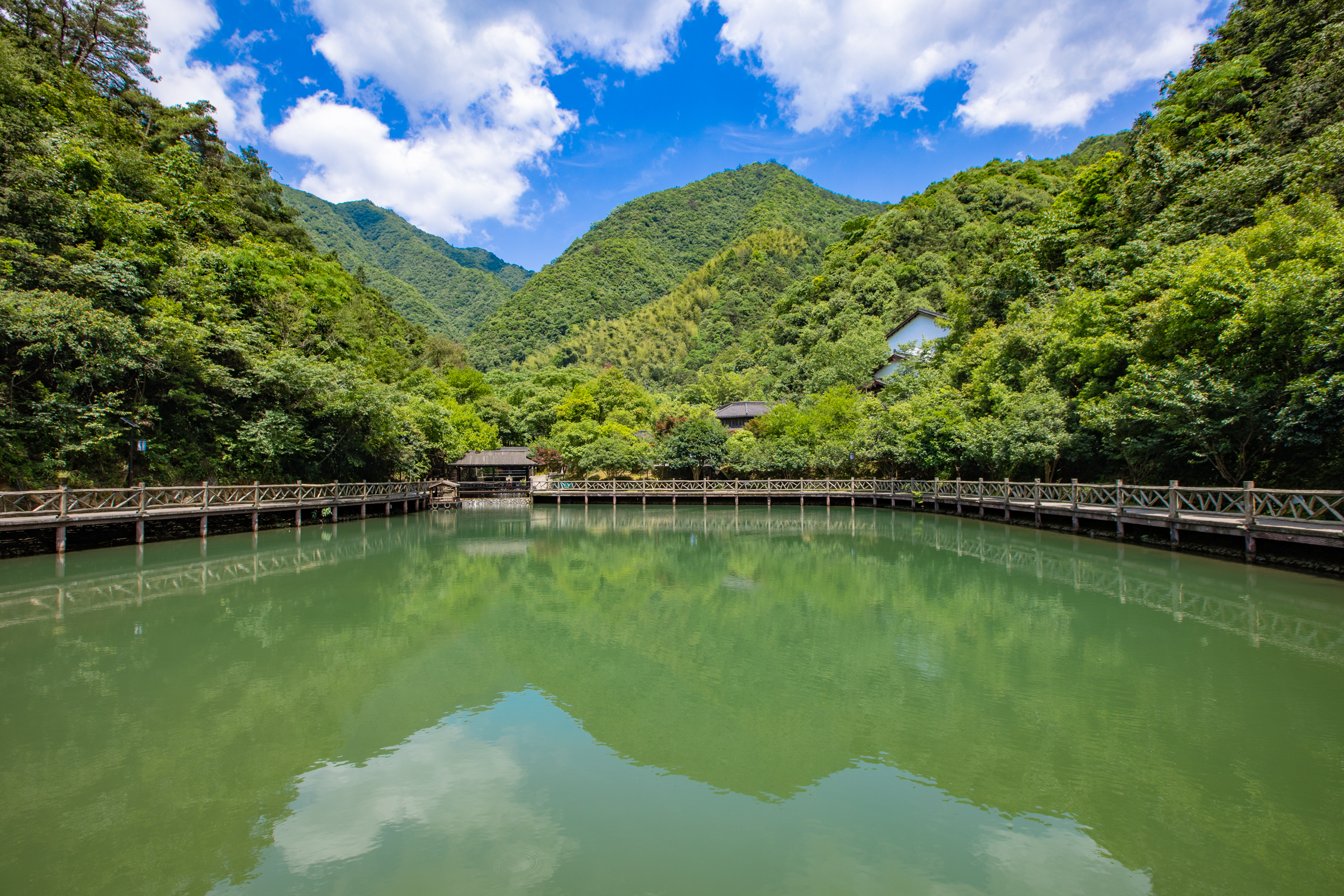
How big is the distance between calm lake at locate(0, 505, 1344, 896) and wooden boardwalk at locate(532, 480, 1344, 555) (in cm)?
115

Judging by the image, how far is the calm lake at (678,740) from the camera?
3609 millimetres

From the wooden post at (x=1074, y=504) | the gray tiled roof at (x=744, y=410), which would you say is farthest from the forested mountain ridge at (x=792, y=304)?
the wooden post at (x=1074, y=504)

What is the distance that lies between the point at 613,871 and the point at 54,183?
21.5 metres

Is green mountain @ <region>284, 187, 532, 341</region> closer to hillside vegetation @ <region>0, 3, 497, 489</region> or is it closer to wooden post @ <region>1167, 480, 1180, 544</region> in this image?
hillside vegetation @ <region>0, 3, 497, 489</region>

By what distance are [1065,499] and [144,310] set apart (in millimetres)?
27204

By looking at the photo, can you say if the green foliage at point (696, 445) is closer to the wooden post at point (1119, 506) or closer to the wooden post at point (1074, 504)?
the wooden post at point (1074, 504)

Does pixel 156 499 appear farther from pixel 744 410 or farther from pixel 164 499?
pixel 744 410

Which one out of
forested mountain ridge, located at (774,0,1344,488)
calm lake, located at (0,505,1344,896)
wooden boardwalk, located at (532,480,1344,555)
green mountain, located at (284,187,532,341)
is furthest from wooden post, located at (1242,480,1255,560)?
green mountain, located at (284,187,532,341)

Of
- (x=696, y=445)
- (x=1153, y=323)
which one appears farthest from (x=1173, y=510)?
(x=696, y=445)

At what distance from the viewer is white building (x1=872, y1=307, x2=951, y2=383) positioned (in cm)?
3725

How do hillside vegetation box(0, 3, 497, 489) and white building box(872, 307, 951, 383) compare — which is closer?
hillside vegetation box(0, 3, 497, 489)

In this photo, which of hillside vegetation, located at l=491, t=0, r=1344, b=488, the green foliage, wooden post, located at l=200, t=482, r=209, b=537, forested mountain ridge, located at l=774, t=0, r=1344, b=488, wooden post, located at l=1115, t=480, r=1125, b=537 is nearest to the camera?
forested mountain ridge, located at l=774, t=0, r=1344, b=488

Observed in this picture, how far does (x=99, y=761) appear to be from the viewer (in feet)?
15.5

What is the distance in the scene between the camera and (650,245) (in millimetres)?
89250
